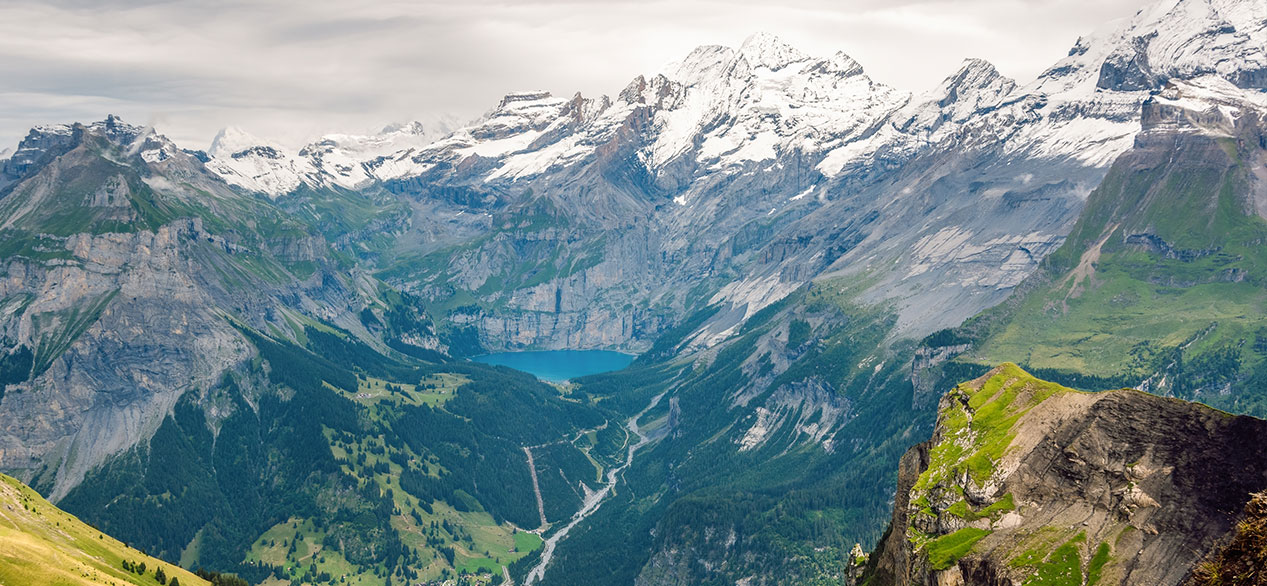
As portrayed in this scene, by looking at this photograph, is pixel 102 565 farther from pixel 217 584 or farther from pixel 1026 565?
pixel 1026 565

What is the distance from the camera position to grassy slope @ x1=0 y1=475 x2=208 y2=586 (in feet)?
469

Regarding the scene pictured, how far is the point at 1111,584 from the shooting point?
236 ft

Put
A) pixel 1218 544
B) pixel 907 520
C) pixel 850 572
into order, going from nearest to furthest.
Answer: pixel 1218 544 < pixel 907 520 < pixel 850 572

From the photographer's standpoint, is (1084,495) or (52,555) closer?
(1084,495)

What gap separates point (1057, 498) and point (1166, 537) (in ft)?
36.3

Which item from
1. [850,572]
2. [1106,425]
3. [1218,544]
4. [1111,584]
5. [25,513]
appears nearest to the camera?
[1218,544]

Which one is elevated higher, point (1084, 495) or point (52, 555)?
point (1084, 495)

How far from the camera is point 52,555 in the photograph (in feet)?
501

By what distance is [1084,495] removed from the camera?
79.3 m

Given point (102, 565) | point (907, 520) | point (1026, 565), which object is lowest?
point (102, 565)

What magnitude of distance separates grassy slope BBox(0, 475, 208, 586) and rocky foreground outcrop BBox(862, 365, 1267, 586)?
4663 inches

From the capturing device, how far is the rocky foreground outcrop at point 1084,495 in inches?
2778

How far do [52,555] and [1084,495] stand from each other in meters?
145

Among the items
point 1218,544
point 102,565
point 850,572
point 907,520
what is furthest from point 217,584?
point 1218,544
